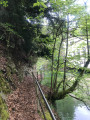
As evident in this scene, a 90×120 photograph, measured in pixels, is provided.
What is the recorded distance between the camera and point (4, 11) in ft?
18.6

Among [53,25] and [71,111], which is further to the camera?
[71,111]

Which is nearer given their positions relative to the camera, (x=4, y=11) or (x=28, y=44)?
(x=4, y=11)

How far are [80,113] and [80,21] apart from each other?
9.24 m

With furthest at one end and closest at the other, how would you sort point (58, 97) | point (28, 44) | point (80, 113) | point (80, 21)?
1. point (80, 113)
2. point (28, 44)
3. point (58, 97)
4. point (80, 21)

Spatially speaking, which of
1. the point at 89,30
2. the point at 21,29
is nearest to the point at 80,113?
the point at 89,30

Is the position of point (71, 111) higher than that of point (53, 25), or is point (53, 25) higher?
point (53, 25)

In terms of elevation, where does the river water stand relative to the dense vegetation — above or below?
below

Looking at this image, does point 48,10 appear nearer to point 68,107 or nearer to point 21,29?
point 21,29

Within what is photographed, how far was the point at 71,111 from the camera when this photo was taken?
945 cm

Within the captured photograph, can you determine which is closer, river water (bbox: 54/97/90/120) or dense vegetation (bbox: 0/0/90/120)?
dense vegetation (bbox: 0/0/90/120)

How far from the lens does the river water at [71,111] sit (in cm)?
848

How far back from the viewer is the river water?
848 centimetres

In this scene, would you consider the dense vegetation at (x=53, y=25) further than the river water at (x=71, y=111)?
No

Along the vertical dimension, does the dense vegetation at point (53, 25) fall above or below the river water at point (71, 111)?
above
